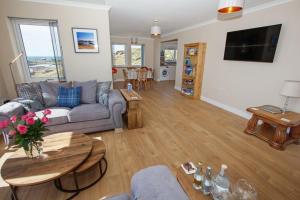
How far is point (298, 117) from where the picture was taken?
2334 mm

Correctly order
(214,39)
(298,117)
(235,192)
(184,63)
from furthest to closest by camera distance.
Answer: (184,63)
(214,39)
(298,117)
(235,192)

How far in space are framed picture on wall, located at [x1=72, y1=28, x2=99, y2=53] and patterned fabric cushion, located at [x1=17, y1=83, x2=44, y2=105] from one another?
1.24 meters

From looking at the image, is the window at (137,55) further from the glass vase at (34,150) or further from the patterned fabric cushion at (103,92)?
the glass vase at (34,150)

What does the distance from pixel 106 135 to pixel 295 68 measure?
3520 mm

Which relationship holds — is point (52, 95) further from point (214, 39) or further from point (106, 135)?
point (214, 39)

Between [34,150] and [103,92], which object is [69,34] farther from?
[34,150]

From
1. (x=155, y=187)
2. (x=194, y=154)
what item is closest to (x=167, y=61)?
(x=194, y=154)

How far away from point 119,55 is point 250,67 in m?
6.23

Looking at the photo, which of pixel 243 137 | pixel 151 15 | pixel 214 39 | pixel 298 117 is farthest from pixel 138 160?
pixel 214 39

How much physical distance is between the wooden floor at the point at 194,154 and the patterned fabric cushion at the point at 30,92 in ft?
3.17

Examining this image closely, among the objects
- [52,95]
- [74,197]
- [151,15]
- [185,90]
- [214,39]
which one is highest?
[151,15]

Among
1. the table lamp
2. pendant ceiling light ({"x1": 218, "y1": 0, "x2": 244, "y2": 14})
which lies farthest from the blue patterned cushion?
the table lamp

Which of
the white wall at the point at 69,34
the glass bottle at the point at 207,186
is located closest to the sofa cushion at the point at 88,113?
the white wall at the point at 69,34

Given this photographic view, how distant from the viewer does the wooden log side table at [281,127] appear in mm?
2215
